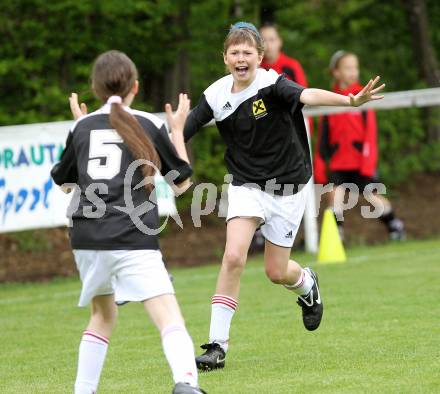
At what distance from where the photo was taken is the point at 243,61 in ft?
21.6

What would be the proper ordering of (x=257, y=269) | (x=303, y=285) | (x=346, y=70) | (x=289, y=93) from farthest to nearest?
(x=346, y=70)
(x=257, y=269)
(x=303, y=285)
(x=289, y=93)

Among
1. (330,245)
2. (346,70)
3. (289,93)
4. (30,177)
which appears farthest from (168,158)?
(346,70)

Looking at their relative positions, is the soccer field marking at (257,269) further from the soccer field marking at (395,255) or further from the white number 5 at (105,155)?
the white number 5 at (105,155)

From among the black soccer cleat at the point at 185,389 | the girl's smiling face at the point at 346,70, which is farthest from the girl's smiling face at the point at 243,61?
the girl's smiling face at the point at 346,70

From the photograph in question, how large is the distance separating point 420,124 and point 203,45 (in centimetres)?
491

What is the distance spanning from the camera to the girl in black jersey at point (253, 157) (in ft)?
21.7

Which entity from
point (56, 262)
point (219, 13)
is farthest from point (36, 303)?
point (219, 13)

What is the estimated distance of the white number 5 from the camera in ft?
16.5

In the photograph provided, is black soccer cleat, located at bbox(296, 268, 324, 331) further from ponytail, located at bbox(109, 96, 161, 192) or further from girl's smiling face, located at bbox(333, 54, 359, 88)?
girl's smiling face, located at bbox(333, 54, 359, 88)

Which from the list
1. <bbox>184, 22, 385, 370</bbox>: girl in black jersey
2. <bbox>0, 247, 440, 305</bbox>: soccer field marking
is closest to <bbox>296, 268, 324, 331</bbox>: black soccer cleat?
<bbox>184, 22, 385, 370</bbox>: girl in black jersey

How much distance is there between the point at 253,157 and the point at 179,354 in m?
2.05

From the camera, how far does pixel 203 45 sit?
48.0ft

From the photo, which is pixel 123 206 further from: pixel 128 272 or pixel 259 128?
pixel 259 128

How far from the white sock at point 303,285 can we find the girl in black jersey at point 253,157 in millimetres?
217
